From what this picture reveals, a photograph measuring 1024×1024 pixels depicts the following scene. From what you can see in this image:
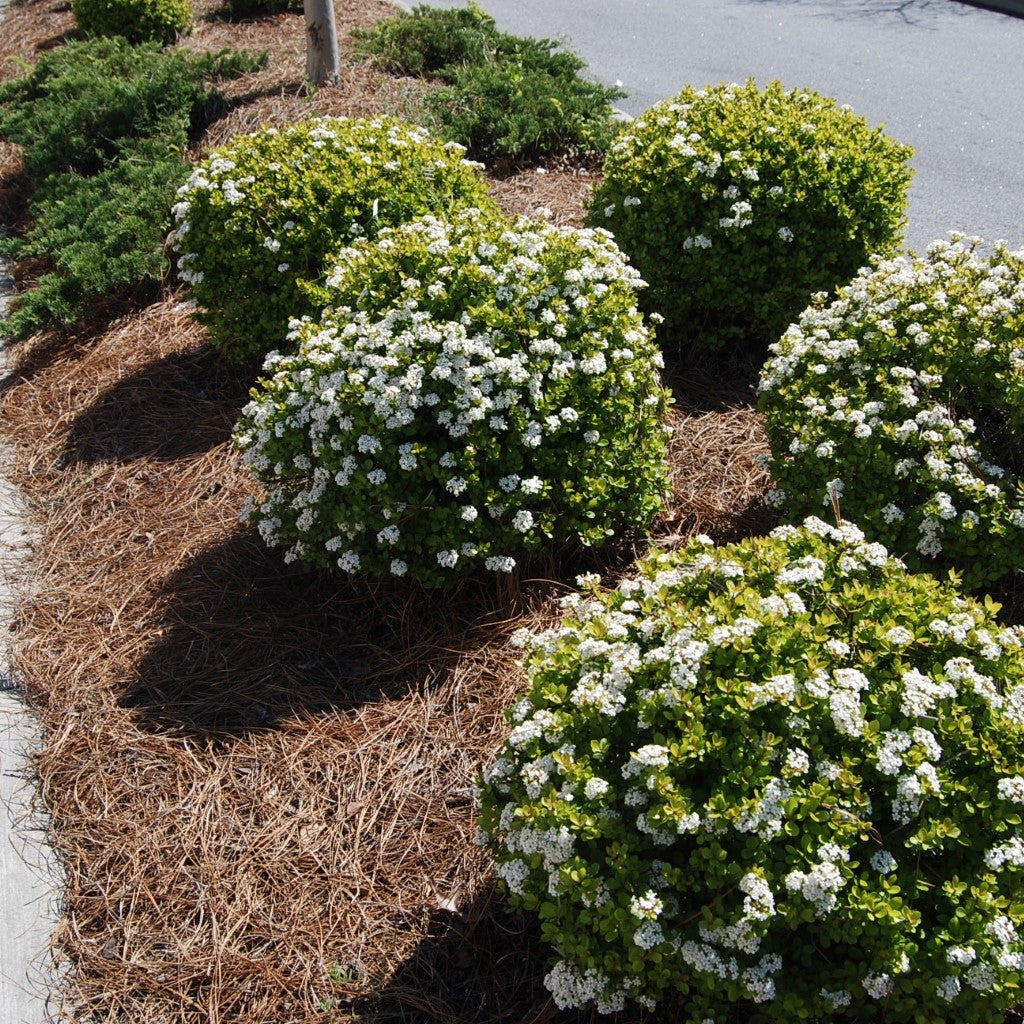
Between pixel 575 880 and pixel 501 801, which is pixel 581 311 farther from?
pixel 575 880

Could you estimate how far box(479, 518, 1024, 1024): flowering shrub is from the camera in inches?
84.9

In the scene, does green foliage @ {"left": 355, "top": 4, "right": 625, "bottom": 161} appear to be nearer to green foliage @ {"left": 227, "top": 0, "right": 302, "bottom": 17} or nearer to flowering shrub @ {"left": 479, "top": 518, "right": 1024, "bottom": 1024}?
green foliage @ {"left": 227, "top": 0, "right": 302, "bottom": 17}

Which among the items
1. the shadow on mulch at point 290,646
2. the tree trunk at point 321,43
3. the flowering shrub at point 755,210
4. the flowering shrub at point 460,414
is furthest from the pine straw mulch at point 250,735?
the tree trunk at point 321,43

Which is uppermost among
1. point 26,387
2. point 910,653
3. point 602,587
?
point 910,653

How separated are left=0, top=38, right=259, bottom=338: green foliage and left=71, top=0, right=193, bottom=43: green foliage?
535 millimetres

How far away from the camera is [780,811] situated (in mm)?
2186

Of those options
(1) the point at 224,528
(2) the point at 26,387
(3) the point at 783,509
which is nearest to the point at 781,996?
(3) the point at 783,509

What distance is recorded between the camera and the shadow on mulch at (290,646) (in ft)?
11.7

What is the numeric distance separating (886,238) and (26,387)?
4479 millimetres

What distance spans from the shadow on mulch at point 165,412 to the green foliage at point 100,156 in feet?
2.60

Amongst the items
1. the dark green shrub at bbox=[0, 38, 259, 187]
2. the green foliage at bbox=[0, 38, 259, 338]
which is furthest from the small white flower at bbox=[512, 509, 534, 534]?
the dark green shrub at bbox=[0, 38, 259, 187]

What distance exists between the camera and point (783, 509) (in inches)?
155

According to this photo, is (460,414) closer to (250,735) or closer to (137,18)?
(250,735)

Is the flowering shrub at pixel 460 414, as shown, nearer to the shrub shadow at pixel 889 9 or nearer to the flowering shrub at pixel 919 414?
the flowering shrub at pixel 919 414
